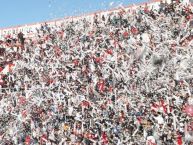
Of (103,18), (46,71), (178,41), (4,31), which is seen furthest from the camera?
(4,31)

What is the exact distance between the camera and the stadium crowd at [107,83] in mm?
12977

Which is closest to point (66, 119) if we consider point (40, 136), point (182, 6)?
point (40, 136)

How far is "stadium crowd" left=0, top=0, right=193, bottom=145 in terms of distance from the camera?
13.0 m

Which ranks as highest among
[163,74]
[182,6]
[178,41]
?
[182,6]

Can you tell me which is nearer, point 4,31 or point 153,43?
point 153,43

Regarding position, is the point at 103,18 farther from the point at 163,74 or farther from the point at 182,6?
the point at 163,74

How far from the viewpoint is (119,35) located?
19.9m

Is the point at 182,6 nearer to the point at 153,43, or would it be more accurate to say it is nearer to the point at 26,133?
the point at 153,43

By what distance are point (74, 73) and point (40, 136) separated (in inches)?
157

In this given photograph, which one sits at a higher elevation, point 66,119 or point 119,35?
point 119,35

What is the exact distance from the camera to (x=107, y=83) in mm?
15930

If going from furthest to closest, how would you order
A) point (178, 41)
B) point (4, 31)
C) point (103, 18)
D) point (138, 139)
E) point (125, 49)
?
point (4, 31) < point (103, 18) < point (125, 49) < point (178, 41) < point (138, 139)

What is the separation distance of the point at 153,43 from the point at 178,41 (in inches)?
35.7

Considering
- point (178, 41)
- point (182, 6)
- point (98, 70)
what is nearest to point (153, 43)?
point (178, 41)
